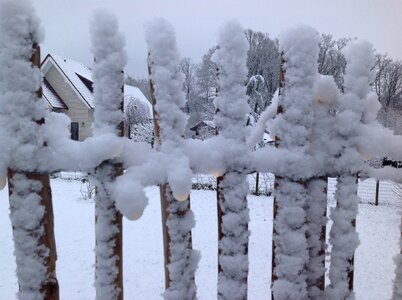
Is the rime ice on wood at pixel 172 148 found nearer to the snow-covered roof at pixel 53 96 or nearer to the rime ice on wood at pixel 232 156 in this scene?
the rime ice on wood at pixel 232 156

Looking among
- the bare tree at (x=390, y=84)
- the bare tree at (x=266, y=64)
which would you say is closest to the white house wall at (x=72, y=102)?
the bare tree at (x=266, y=64)

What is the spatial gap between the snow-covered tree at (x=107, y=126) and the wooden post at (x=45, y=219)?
8.8 inches

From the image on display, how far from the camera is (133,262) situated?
5.33 meters

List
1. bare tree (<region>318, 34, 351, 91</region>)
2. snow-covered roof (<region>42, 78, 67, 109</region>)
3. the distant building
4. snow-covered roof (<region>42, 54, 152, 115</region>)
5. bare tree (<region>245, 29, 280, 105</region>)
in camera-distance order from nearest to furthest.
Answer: snow-covered roof (<region>42, 78, 67, 109</region>) < snow-covered roof (<region>42, 54, 152, 115</region>) < the distant building < bare tree (<region>318, 34, 351, 91</region>) < bare tree (<region>245, 29, 280, 105</region>)

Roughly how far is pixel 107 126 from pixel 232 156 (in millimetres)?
590

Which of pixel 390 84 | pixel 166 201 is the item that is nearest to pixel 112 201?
pixel 166 201

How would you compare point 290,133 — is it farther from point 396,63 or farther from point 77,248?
point 396,63

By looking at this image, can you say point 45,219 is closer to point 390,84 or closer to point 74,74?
point 74,74

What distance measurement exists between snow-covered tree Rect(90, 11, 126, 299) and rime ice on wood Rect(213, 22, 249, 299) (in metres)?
0.46

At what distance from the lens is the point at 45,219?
1478 millimetres

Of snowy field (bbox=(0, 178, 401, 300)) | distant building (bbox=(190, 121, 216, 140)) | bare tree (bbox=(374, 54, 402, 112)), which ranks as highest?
bare tree (bbox=(374, 54, 402, 112))

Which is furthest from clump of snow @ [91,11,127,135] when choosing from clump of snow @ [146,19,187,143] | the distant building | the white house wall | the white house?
the distant building

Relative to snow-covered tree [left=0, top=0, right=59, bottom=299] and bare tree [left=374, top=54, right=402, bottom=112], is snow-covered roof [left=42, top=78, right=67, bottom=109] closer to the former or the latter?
snow-covered tree [left=0, top=0, right=59, bottom=299]

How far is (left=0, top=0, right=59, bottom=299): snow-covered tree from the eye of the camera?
1.36 m
